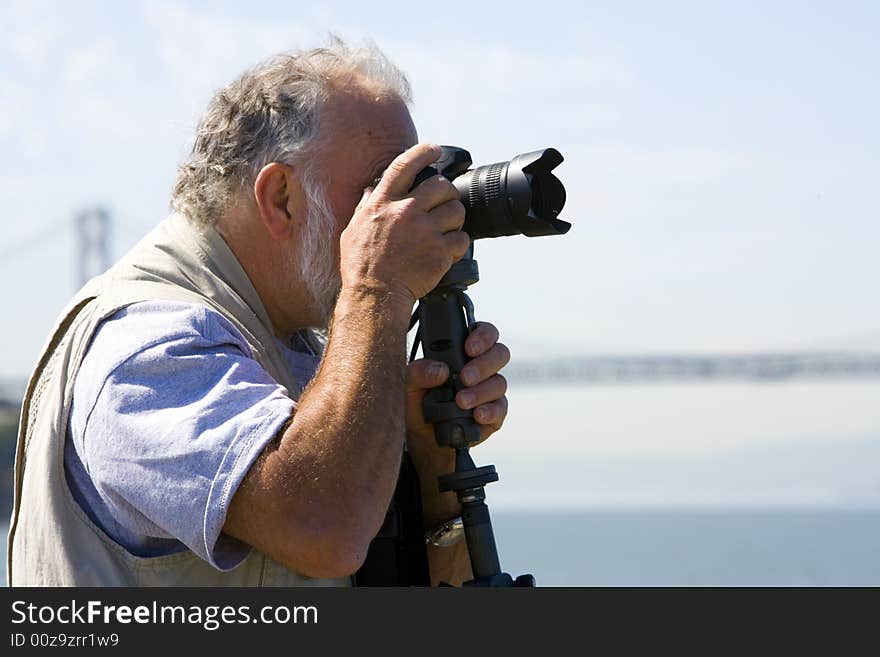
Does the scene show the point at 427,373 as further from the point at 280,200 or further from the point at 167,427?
the point at 167,427

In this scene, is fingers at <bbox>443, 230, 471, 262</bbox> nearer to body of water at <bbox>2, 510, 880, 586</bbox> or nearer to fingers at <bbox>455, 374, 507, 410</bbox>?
fingers at <bbox>455, 374, 507, 410</bbox>

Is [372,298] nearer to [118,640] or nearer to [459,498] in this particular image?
[459,498]

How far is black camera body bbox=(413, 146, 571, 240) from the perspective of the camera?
1805mm

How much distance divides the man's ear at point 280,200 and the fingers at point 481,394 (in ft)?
1.08

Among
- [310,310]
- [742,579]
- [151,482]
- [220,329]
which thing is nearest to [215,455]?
[151,482]

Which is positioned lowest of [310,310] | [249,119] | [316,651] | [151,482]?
[316,651]

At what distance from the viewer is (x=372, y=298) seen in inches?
63.7

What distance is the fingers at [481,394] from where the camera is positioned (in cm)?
183

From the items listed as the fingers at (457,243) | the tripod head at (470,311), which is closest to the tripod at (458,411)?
the tripod head at (470,311)

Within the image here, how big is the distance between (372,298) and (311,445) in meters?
0.22

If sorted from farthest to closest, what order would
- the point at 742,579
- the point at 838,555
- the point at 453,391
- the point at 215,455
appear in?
the point at 838,555 < the point at 742,579 < the point at 453,391 < the point at 215,455

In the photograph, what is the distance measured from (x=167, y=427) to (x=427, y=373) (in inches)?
17.4

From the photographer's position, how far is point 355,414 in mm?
1526

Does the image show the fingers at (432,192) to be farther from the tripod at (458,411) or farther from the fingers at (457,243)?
the tripod at (458,411)
